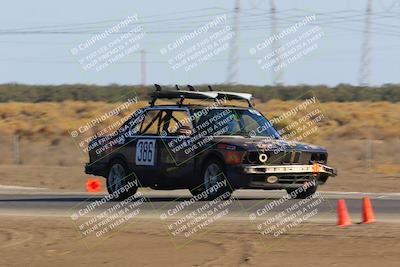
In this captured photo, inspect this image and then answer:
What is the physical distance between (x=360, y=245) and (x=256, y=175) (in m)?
5.69

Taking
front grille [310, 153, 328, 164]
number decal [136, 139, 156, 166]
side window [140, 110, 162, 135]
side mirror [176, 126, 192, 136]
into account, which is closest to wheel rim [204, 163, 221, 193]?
side mirror [176, 126, 192, 136]

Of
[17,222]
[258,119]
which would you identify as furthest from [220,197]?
[17,222]

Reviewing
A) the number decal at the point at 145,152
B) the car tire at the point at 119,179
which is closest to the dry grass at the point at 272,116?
the car tire at the point at 119,179

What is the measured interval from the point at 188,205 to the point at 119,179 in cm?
230

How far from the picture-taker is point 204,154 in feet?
60.3

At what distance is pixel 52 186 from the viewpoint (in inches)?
1069

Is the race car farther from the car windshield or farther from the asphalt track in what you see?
the asphalt track

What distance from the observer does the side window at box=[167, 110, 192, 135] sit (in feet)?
61.8

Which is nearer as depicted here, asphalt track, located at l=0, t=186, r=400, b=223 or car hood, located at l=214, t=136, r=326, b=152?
asphalt track, located at l=0, t=186, r=400, b=223

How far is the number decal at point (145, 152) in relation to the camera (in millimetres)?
19172

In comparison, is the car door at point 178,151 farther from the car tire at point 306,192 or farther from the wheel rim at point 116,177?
the car tire at point 306,192

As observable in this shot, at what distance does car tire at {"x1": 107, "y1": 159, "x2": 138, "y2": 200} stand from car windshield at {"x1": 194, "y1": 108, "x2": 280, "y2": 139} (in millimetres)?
1927

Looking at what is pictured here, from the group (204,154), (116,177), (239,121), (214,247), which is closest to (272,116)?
(116,177)

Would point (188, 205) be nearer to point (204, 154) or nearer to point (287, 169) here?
point (204, 154)
